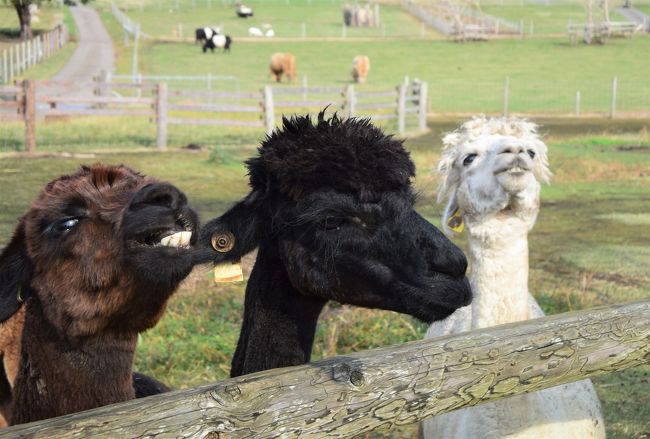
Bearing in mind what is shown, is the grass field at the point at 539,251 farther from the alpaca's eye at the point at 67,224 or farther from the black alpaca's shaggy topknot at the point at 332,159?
the alpaca's eye at the point at 67,224

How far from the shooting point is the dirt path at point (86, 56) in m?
37.5

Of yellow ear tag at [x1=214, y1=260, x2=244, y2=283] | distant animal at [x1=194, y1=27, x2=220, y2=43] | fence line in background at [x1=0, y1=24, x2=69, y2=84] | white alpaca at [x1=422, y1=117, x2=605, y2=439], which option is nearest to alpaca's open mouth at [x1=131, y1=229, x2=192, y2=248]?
yellow ear tag at [x1=214, y1=260, x2=244, y2=283]

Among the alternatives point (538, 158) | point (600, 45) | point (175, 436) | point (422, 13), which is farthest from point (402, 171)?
point (422, 13)

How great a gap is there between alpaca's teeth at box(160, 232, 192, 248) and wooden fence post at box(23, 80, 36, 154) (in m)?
20.2

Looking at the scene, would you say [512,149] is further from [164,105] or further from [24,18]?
[24,18]

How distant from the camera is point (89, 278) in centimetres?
366

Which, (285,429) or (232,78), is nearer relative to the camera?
(285,429)

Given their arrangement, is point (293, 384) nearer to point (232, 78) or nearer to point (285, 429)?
point (285, 429)

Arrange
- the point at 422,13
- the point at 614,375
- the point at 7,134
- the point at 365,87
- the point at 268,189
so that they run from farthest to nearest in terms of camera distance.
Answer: the point at 422,13
the point at 365,87
the point at 7,134
the point at 614,375
the point at 268,189

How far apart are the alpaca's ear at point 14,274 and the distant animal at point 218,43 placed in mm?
56185

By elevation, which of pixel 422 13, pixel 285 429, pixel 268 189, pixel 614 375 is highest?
pixel 422 13

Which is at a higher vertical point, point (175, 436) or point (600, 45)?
point (600, 45)

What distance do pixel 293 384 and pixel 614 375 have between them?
5011 mm

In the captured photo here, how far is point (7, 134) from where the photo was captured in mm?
26734
